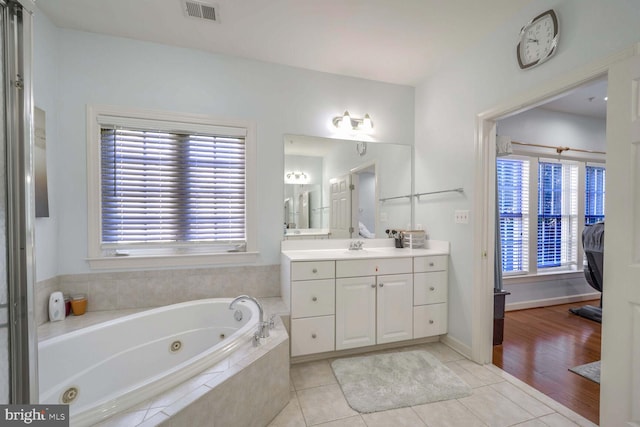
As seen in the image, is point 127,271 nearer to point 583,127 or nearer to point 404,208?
point 404,208

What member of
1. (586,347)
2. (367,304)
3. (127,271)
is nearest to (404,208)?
(367,304)

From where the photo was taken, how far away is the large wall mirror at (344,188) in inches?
105

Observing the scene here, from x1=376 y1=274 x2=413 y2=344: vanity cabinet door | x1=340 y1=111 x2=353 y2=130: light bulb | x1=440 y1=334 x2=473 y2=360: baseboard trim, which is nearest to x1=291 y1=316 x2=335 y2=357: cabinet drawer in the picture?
x1=376 y1=274 x2=413 y2=344: vanity cabinet door

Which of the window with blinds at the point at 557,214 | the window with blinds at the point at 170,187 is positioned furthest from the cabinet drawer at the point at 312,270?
the window with blinds at the point at 557,214

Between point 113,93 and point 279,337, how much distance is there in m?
2.23

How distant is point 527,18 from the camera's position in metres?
1.89

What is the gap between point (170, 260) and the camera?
2.34 metres

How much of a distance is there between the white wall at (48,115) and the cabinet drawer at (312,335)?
5.86ft

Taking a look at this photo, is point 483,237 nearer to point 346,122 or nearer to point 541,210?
point 346,122

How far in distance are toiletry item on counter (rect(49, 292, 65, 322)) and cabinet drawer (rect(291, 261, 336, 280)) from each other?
63.9 inches

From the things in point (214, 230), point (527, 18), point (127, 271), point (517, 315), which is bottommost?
point (517, 315)

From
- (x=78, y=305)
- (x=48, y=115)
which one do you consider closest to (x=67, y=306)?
(x=78, y=305)

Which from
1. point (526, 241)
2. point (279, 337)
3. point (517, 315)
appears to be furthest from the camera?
point (526, 241)

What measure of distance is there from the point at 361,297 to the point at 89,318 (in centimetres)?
201
